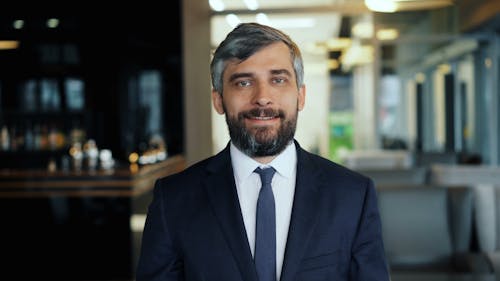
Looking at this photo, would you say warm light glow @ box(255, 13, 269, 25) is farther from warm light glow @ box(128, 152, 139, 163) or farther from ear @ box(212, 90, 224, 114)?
ear @ box(212, 90, 224, 114)

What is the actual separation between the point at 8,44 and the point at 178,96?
2219mm

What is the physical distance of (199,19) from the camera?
8.21m

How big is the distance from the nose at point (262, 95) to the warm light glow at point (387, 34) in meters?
8.13

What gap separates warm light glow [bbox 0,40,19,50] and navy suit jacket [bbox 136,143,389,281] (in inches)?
331

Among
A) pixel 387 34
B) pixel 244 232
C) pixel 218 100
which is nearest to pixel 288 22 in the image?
pixel 387 34

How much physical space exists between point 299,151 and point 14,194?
19.7 ft

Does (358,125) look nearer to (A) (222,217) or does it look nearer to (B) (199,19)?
(B) (199,19)

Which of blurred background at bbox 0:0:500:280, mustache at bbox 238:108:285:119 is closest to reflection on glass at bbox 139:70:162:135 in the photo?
blurred background at bbox 0:0:500:280

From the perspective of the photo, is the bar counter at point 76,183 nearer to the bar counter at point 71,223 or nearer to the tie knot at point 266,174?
the bar counter at point 71,223

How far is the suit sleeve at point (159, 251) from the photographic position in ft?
4.63

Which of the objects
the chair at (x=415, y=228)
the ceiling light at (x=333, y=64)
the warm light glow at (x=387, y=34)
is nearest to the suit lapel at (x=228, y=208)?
the chair at (x=415, y=228)

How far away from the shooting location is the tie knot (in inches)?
55.1

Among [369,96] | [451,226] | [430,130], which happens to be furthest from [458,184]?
[430,130]

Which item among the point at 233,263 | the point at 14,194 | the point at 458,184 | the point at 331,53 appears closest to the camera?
the point at 233,263
